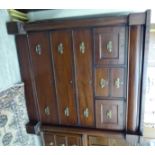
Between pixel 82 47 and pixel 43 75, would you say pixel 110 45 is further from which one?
pixel 43 75

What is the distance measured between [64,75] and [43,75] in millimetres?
237

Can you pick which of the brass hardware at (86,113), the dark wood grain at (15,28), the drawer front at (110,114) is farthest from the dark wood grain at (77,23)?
the brass hardware at (86,113)

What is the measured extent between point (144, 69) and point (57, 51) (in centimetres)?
83

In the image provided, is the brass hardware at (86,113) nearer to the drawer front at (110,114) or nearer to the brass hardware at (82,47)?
the drawer front at (110,114)

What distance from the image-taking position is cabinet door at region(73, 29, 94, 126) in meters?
1.42

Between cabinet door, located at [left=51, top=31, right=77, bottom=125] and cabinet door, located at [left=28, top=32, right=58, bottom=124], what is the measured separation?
0.07 m

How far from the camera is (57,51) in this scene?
152cm

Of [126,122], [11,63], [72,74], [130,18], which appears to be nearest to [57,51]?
[72,74]

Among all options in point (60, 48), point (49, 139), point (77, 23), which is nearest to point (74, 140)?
point (49, 139)

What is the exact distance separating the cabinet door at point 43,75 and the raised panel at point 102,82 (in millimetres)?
476

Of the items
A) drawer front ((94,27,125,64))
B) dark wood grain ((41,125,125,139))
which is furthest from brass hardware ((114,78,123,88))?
dark wood grain ((41,125,125,139))

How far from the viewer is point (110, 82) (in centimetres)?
147

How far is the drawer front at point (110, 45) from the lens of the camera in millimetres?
1332

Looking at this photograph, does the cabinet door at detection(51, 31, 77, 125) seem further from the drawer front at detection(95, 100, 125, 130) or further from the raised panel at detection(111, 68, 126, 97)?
the raised panel at detection(111, 68, 126, 97)
